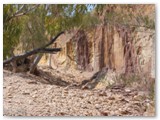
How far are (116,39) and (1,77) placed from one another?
2.96 feet

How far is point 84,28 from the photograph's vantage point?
2.18 m

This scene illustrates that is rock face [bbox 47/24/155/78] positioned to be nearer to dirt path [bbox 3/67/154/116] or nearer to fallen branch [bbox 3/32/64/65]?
fallen branch [bbox 3/32/64/65]

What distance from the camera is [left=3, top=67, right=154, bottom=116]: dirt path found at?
216 cm

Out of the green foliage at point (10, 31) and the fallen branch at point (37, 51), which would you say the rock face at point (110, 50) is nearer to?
the fallen branch at point (37, 51)

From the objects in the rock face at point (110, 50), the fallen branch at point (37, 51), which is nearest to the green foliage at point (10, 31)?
the fallen branch at point (37, 51)

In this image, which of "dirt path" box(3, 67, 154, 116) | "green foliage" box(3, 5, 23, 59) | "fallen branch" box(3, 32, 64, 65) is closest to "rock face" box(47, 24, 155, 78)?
"fallen branch" box(3, 32, 64, 65)

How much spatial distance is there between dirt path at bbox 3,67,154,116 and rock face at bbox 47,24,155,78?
15 centimetres

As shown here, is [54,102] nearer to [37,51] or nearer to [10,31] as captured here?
[37,51]

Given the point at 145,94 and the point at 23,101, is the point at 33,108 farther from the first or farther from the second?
the point at 145,94

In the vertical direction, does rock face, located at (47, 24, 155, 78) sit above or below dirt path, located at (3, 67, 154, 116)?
above

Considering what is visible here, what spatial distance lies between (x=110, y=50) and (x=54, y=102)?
57 centimetres

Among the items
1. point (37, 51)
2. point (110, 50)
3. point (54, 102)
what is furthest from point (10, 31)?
point (110, 50)

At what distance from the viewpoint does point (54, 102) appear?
2.16 metres

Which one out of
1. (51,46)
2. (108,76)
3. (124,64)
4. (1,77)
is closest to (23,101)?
(1,77)
